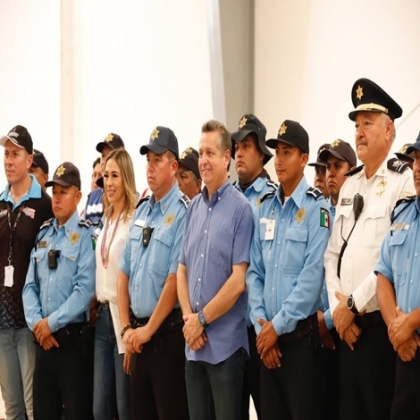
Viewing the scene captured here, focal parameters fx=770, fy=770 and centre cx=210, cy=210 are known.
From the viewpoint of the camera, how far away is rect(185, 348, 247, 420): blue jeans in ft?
11.5

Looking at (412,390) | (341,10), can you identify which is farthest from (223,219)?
(341,10)

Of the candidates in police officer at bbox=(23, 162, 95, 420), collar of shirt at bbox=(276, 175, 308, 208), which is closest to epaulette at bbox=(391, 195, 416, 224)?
collar of shirt at bbox=(276, 175, 308, 208)

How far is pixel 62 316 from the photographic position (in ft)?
13.7

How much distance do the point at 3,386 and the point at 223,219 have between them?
1.96m

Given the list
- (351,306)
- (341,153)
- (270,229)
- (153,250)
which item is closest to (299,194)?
(270,229)

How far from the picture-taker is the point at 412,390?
2922 millimetres

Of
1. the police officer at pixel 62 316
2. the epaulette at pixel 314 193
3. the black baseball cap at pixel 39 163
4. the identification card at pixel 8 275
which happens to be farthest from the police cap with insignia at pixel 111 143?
the epaulette at pixel 314 193

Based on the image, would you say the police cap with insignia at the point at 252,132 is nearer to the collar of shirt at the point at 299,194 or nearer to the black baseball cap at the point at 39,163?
the collar of shirt at the point at 299,194

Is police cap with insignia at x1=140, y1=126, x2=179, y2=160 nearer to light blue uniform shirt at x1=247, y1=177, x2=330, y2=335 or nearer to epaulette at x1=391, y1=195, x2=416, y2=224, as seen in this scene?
light blue uniform shirt at x1=247, y1=177, x2=330, y2=335

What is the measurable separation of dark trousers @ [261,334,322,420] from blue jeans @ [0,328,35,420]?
1.76m

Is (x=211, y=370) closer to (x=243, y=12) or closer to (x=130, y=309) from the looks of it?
(x=130, y=309)

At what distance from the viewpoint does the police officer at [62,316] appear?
13.9 feet

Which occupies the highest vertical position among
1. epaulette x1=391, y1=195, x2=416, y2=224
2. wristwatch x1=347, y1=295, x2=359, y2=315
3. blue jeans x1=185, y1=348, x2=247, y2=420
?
epaulette x1=391, y1=195, x2=416, y2=224

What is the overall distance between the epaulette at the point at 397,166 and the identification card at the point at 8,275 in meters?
2.36
